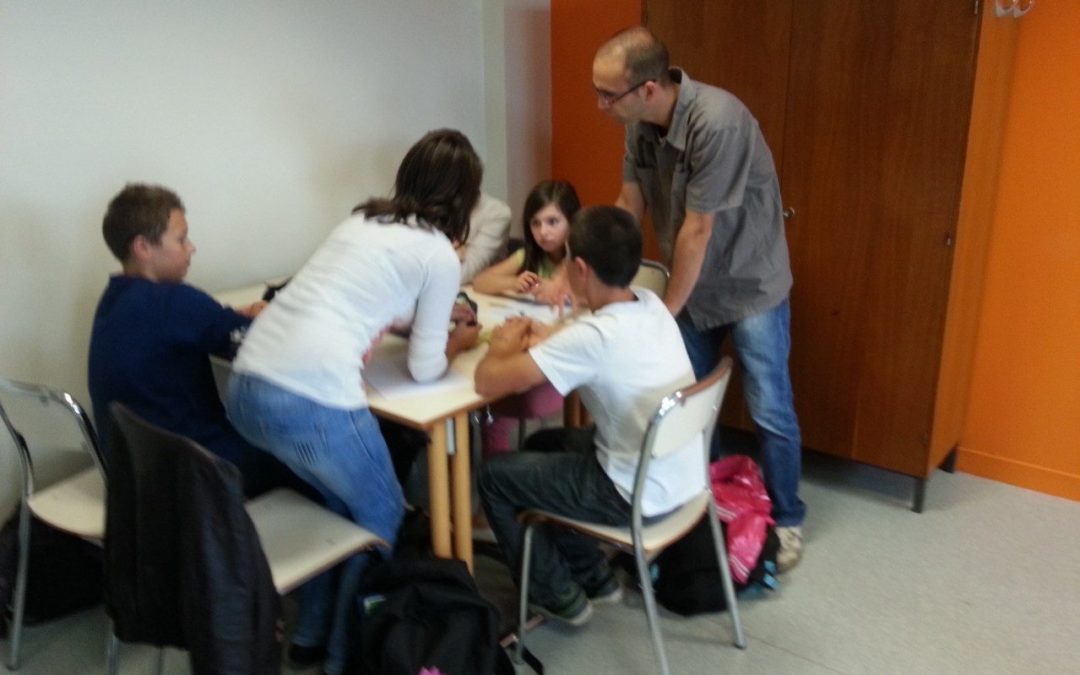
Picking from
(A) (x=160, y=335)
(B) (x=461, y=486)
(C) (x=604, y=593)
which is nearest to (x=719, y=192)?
(B) (x=461, y=486)

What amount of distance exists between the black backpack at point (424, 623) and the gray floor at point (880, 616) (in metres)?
0.40

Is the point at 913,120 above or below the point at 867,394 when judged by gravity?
above

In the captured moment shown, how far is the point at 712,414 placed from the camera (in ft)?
6.24

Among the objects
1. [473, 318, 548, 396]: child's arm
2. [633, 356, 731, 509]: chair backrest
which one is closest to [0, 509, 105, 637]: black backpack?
[473, 318, 548, 396]: child's arm

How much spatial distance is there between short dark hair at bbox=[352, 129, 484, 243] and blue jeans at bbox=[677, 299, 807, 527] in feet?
3.04

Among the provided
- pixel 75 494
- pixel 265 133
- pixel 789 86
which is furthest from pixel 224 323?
pixel 789 86

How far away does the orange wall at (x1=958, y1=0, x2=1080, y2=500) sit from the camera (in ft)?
8.59

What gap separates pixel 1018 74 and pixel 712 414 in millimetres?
1628

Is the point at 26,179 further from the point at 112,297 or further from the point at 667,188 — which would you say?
the point at 667,188

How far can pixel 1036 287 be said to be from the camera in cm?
279

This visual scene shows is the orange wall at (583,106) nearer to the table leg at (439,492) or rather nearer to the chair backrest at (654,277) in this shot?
the chair backrest at (654,277)

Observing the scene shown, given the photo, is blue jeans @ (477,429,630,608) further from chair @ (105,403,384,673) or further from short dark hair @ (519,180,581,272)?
short dark hair @ (519,180,581,272)

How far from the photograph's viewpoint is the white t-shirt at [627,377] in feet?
5.96

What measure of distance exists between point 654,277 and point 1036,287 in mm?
1206
